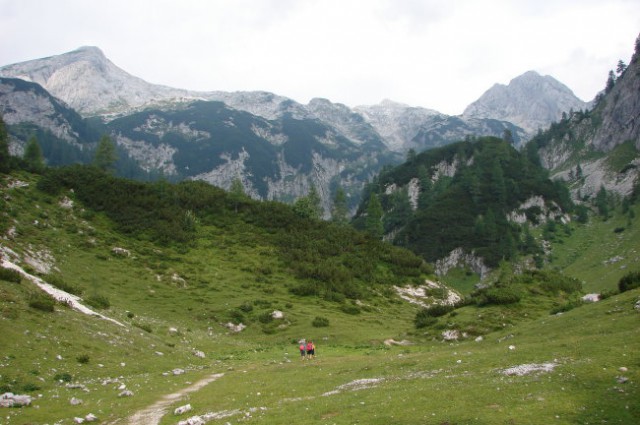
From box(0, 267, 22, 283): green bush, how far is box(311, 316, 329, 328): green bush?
3096 centimetres

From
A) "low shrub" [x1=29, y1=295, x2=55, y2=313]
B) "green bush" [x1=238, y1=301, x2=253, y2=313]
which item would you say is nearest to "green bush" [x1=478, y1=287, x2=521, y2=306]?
"green bush" [x1=238, y1=301, x2=253, y2=313]

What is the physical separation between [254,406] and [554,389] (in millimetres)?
12143

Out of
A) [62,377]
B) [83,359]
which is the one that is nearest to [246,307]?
[83,359]

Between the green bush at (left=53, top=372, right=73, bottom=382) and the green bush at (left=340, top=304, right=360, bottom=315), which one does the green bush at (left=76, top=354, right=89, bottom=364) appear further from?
the green bush at (left=340, top=304, right=360, bottom=315)

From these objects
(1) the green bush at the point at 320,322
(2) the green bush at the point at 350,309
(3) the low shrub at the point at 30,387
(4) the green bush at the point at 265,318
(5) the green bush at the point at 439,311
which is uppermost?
(3) the low shrub at the point at 30,387

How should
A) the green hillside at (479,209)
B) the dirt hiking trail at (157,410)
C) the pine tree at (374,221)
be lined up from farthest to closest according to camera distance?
the green hillside at (479,209) → the pine tree at (374,221) → the dirt hiking trail at (157,410)

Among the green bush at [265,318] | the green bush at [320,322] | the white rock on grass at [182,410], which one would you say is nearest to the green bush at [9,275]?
the white rock on grass at [182,410]

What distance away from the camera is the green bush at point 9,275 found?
107ft

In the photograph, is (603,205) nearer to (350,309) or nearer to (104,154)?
(350,309)

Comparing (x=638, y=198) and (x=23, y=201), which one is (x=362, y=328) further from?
(x=638, y=198)

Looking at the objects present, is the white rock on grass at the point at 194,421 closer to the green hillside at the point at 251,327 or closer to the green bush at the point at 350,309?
the green hillside at the point at 251,327

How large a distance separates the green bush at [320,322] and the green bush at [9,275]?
31.0 m

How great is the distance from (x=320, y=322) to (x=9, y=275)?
32073 millimetres

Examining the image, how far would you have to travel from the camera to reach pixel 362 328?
54250 mm
